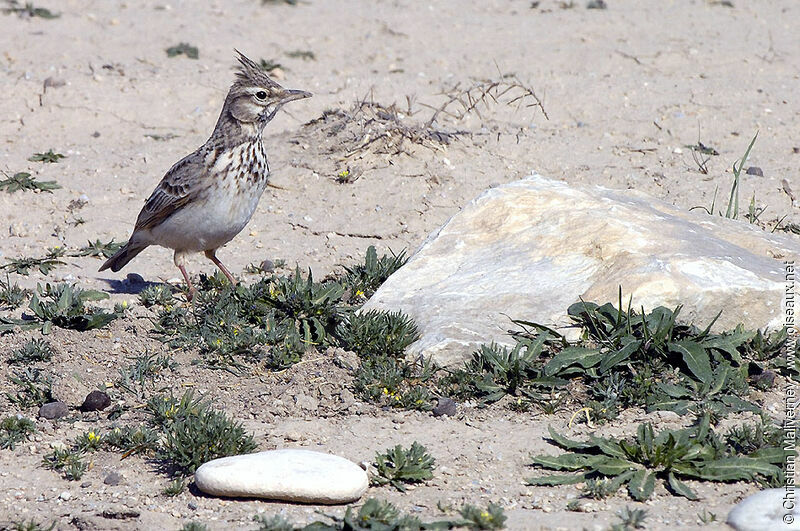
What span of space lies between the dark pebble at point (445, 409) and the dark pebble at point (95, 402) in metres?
1.83

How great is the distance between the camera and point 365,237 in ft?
26.0

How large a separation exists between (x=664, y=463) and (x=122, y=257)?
4.44 meters

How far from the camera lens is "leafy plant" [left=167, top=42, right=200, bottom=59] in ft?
38.3

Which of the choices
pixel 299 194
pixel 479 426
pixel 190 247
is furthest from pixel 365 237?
pixel 479 426

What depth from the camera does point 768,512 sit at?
157 inches

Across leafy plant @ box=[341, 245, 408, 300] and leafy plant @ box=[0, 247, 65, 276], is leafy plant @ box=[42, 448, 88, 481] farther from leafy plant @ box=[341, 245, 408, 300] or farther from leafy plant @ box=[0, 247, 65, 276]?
leafy plant @ box=[0, 247, 65, 276]

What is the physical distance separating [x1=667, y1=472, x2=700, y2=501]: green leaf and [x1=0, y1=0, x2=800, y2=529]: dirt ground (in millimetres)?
39

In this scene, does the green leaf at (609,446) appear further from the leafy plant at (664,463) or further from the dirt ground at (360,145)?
the dirt ground at (360,145)

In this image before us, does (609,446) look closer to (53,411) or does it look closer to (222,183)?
(53,411)

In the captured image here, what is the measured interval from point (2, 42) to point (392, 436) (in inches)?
360

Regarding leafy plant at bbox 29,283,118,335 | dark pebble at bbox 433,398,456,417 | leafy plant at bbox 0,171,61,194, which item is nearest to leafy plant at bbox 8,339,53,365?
leafy plant at bbox 29,283,118,335

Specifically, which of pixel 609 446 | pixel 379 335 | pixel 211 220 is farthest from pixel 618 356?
pixel 211 220

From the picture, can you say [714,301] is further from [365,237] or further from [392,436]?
[365,237]

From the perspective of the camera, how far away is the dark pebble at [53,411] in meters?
5.23
